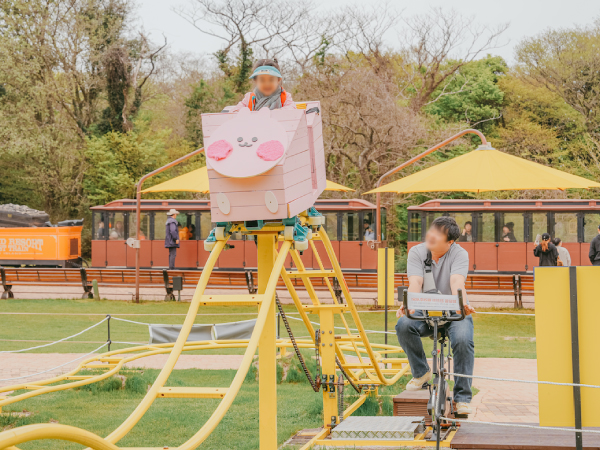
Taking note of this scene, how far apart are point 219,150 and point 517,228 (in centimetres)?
2001

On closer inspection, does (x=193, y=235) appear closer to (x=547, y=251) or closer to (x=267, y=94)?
(x=547, y=251)

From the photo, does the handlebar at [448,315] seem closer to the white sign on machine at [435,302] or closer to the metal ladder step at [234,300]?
the white sign on machine at [435,302]

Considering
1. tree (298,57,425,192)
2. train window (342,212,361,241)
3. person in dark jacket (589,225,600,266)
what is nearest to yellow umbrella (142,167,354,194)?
train window (342,212,361,241)

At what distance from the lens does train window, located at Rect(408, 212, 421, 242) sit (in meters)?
24.4

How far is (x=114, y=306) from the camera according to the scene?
19.1 meters

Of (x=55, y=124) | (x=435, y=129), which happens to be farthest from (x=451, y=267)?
(x=55, y=124)

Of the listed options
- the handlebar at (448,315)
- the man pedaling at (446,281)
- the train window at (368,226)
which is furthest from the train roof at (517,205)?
the handlebar at (448,315)

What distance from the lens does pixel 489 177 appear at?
14.0m

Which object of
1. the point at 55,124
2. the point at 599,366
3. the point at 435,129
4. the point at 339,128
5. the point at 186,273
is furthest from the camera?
the point at 55,124

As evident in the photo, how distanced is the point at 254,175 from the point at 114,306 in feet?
48.7

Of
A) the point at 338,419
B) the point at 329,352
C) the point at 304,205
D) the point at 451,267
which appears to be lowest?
the point at 338,419

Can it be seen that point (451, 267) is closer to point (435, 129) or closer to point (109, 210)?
point (109, 210)

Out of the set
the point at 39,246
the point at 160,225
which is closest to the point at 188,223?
the point at 160,225

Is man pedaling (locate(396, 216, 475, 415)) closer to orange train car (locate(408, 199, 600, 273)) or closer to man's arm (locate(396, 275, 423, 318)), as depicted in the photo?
man's arm (locate(396, 275, 423, 318))
